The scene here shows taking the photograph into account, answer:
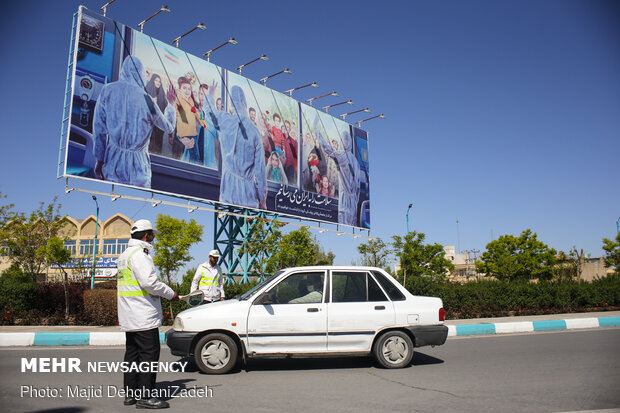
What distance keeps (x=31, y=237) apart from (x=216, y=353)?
17.8 meters

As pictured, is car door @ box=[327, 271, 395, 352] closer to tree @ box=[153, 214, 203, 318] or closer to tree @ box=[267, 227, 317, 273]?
tree @ box=[267, 227, 317, 273]

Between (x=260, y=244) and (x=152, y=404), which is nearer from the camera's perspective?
(x=152, y=404)

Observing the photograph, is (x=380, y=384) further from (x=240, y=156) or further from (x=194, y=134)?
(x=240, y=156)

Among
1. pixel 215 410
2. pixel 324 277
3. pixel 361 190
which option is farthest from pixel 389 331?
pixel 361 190

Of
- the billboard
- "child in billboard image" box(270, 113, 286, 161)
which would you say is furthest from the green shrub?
"child in billboard image" box(270, 113, 286, 161)

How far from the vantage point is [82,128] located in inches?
625

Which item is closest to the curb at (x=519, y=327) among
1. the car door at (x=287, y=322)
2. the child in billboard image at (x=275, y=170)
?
the car door at (x=287, y=322)

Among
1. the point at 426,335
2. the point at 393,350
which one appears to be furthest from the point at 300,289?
the point at 426,335

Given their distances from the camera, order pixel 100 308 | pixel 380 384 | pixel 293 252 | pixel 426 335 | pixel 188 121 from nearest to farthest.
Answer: pixel 380 384 → pixel 426 335 → pixel 100 308 → pixel 188 121 → pixel 293 252

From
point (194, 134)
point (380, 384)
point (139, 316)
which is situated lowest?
point (380, 384)

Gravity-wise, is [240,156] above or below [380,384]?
above

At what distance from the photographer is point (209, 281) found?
28.7ft

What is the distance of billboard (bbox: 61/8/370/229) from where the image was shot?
1642 centimetres

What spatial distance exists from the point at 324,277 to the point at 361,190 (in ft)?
75.6
